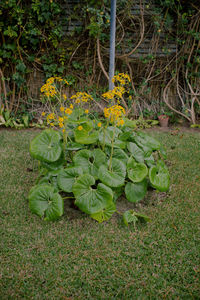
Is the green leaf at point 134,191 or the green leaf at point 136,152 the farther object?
the green leaf at point 136,152

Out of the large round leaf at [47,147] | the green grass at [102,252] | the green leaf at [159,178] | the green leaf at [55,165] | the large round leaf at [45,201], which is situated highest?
the large round leaf at [47,147]

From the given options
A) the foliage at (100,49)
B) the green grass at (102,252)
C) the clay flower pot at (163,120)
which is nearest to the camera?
the green grass at (102,252)

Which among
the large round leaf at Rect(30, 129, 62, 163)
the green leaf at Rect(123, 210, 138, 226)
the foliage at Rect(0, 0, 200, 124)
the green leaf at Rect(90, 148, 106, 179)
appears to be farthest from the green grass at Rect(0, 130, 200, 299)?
the foliage at Rect(0, 0, 200, 124)

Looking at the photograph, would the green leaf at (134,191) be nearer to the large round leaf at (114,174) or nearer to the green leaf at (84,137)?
the large round leaf at (114,174)

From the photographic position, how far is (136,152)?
2.13 m

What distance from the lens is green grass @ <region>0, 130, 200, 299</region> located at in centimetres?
141

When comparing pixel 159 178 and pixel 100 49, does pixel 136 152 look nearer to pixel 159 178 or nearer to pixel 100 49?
pixel 159 178

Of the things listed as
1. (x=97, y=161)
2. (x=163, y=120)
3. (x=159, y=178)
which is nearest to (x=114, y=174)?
(x=97, y=161)

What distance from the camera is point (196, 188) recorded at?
237 cm

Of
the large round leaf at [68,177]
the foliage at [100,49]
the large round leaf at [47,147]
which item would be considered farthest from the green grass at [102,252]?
the foliage at [100,49]

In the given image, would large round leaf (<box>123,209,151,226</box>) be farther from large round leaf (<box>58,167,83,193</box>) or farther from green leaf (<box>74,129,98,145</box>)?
green leaf (<box>74,129,98,145</box>)

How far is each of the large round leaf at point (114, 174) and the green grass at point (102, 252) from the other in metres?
0.36

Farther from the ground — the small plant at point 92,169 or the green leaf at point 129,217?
the small plant at point 92,169

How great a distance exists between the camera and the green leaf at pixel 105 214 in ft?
6.08
